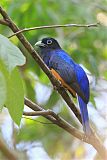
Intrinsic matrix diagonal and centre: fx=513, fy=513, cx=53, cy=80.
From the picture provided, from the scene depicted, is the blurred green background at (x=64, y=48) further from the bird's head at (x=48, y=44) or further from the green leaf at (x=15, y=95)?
the green leaf at (x=15, y=95)

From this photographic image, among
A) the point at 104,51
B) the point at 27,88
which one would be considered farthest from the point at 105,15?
the point at 27,88

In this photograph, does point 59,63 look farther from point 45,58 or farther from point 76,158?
point 76,158

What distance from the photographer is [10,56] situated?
4.96ft

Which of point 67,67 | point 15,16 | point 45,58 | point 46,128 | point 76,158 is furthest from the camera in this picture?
point 46,128

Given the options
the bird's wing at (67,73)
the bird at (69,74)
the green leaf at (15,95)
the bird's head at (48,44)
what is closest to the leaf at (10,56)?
the green leaf at (15,95)

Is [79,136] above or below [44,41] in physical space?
above

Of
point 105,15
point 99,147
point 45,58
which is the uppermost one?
point 99,147

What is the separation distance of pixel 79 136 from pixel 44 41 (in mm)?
2137

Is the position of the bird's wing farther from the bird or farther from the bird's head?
the bird's head

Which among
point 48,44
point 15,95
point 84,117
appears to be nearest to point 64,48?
point 48,44

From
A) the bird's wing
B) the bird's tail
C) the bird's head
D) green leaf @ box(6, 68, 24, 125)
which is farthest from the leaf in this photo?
the bird's head

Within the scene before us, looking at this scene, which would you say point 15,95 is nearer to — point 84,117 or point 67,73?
point 84,117

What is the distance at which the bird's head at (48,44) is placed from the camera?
453 centimetres

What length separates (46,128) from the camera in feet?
21.7
